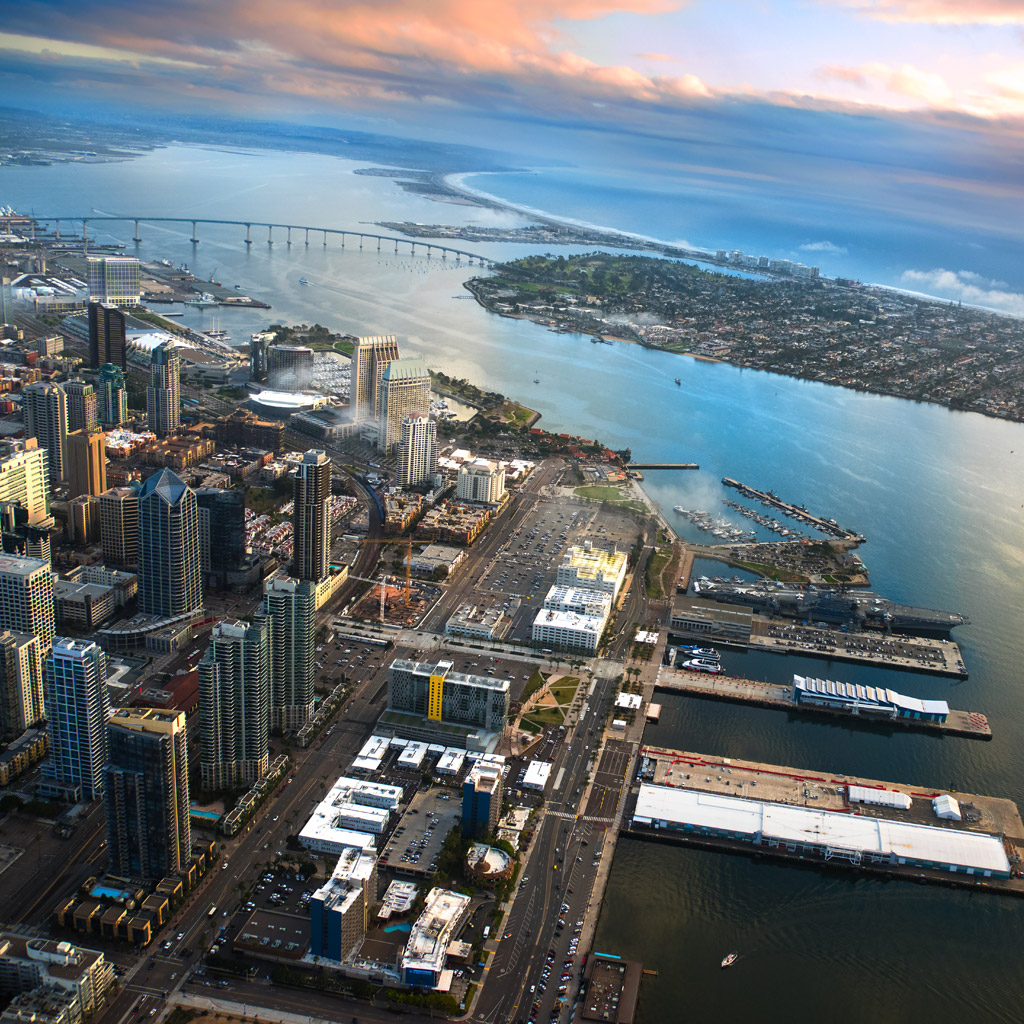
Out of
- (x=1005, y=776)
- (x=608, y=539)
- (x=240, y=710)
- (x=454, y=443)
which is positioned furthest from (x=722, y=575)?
(x=240, y=710)

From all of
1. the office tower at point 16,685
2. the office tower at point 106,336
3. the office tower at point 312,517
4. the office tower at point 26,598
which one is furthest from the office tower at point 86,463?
the office tower at point 106,336

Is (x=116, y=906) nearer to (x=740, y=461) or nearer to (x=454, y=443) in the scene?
(x=454, y=443)

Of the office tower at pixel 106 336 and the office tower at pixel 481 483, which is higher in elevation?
the office tower at pixel 106 336

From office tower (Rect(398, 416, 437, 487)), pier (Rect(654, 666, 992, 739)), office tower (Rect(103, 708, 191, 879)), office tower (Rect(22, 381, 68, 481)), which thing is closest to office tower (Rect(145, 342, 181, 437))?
office tower (Rect(22, 381, 68, 481))

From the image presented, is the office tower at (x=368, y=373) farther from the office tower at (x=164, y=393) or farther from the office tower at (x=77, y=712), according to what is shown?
the office tower at (x=77, y=712)

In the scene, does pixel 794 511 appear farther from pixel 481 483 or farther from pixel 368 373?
pixel 368 373
